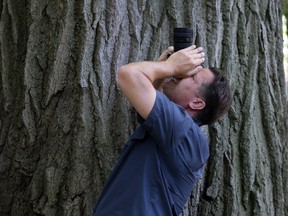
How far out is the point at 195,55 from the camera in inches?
128

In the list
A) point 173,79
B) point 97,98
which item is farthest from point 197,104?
point 97,98

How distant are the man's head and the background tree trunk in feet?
1.42

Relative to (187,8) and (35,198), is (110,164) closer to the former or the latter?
(35,198)

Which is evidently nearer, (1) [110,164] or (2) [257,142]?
(1) [110,164]

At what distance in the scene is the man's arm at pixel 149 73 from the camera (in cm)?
300

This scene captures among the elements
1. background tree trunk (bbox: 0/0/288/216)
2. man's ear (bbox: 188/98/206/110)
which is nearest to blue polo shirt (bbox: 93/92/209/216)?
man's ear (bbox: 188/98/206/110)

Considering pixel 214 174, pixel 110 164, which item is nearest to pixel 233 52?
pixel 214 174

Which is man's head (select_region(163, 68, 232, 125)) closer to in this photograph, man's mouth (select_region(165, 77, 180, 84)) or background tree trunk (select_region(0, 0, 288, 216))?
man's mouth (select_region(165, 77, 180, 84))

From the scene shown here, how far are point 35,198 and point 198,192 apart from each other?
3.02ft

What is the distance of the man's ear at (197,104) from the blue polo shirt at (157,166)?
4.3 inches

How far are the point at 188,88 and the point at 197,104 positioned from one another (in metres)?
0.09

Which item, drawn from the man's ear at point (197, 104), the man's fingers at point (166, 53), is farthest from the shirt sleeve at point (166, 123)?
the man's fingers at point (166, 53)

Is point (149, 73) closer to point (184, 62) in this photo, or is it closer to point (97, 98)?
point (184, 62)

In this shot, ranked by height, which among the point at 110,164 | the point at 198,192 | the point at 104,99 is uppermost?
the point at 104,99
